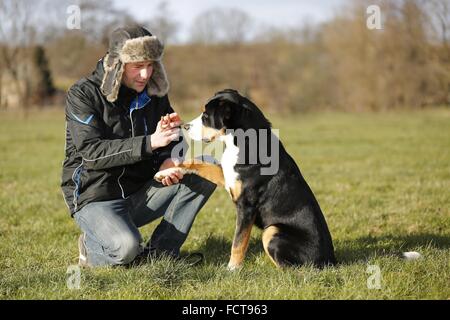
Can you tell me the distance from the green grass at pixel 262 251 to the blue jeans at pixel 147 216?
311 millimetres

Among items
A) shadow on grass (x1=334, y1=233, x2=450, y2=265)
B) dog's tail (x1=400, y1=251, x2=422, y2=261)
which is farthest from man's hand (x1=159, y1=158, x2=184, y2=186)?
dog's tail (x1=400, y1=251, x2=422, y2=261)

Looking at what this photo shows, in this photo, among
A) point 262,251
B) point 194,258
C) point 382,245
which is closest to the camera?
point 194,258

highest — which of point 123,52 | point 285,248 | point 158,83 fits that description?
point 123,52

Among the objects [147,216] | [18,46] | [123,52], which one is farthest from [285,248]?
[18,46]

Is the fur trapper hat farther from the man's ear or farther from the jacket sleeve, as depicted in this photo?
the man's ear

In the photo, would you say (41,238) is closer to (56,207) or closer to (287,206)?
(56,207)

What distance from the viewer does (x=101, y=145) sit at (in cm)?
423

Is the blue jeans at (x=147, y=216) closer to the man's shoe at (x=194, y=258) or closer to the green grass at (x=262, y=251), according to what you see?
the man's shoe at (x=194, y=258)

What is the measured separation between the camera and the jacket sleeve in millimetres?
4168

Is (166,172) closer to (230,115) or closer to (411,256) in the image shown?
(230,115)

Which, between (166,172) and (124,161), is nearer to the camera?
(124,161)

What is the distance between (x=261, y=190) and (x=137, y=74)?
1.57m

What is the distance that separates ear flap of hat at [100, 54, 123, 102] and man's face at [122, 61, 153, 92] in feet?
0.31

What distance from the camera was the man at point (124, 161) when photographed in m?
4.23
